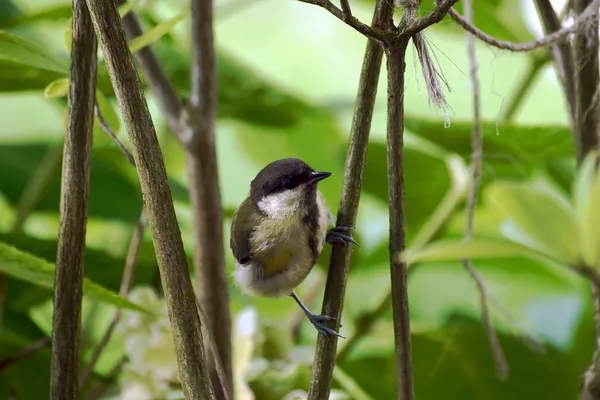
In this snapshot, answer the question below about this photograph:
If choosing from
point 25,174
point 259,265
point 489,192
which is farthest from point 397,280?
point 25,174

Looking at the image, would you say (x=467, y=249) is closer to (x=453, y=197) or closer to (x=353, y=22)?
(x=353, y=22)

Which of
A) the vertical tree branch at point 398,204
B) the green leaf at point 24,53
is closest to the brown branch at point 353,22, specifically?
the vertical tree branch at point 398,204

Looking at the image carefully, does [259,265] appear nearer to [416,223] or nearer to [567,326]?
[416,223]

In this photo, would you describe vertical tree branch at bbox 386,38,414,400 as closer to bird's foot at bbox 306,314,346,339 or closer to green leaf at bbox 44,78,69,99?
bird's foot at bbox 306,314,346,339

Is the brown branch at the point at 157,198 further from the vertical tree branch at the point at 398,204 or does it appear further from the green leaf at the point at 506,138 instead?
the green leaf at the point at 506,138

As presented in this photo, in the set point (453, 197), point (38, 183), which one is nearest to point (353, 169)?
point (453, 197)
